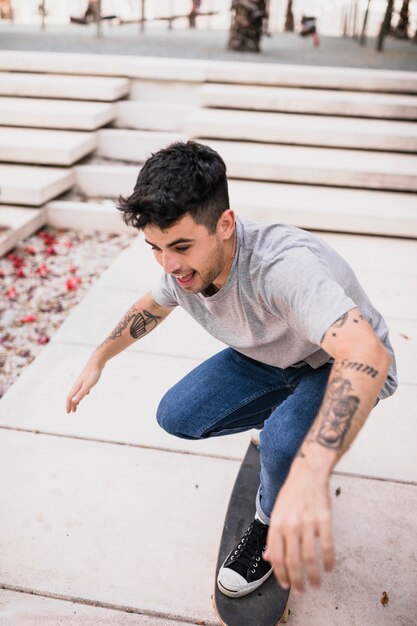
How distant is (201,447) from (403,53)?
355 inches

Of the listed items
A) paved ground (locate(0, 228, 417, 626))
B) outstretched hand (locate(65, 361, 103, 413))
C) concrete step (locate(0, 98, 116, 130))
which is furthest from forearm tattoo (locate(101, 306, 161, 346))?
concrete step (locate(0, 98, 116, 130))

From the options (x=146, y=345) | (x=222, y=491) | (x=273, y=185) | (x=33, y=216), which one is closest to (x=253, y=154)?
(x=273, y=185)

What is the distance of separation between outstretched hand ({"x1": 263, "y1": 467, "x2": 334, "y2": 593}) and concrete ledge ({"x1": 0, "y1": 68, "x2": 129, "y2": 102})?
601cm

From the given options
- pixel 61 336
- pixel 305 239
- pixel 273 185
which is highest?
pixel 305 239

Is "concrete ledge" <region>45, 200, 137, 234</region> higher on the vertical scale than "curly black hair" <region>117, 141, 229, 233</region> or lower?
lower

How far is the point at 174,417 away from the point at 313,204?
11.3 ft

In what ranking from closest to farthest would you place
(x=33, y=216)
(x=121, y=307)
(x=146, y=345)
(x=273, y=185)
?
(x=146, y=345) → (x=121, y=307) → (x=33, y=216) → (x=273, y=185)

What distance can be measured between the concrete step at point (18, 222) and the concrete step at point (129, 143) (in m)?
1.28

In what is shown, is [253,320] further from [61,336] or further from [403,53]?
[403,53]

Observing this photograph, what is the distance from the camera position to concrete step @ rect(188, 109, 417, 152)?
18.4ft

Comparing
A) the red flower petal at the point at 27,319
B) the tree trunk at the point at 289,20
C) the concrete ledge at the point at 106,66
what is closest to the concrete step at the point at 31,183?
the red flower petal at the point at 27,319

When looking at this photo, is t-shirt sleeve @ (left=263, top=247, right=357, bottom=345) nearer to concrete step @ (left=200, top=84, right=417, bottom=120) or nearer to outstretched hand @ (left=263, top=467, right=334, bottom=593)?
outstretched hand @ (left=263, top=467, right=334, bottom=593)

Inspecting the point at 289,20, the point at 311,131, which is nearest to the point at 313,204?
the point at 311,131

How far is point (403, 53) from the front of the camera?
9.23 meters
